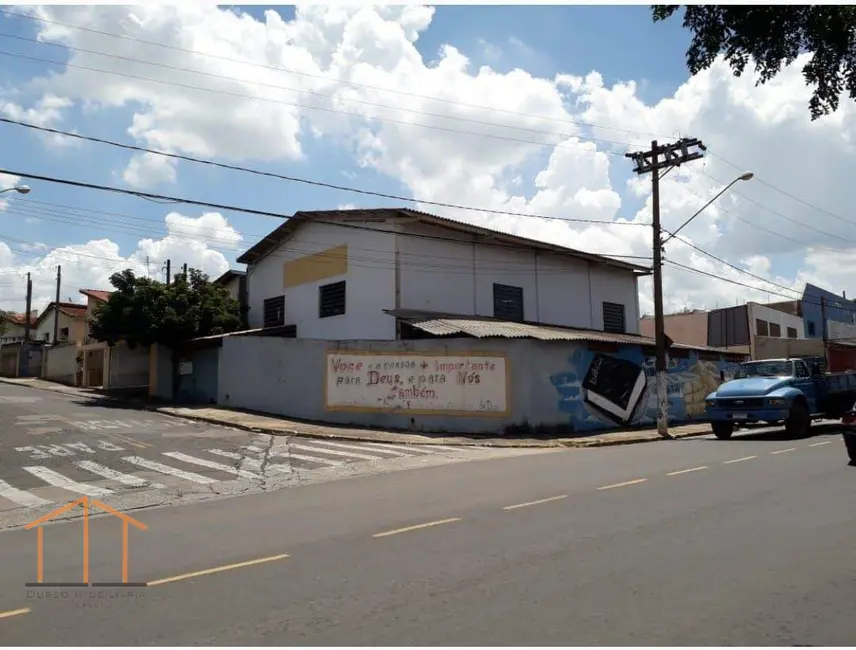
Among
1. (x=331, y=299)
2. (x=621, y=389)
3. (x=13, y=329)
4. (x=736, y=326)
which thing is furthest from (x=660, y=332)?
(x=13, y=329)

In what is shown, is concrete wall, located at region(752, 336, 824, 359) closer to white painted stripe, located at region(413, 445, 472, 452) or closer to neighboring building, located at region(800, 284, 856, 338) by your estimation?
neighboring building, located at region(800, 284, 856, 338)

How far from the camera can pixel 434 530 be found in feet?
24.0

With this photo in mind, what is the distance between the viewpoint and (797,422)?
17.3m

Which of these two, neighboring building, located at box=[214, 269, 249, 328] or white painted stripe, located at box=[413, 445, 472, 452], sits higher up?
neighboring building, located at box=[214, 269, 249, 328]

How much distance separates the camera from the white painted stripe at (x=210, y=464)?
12.8 m

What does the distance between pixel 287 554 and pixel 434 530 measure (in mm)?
1679

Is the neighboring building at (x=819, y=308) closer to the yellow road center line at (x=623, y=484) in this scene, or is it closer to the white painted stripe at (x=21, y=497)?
the yellow road center line at (x=623, y=484)

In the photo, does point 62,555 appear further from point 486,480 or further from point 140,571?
point 486,480

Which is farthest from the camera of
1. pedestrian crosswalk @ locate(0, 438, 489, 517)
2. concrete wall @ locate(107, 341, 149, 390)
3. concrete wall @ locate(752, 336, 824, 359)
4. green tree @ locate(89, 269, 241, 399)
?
concrete wall @ locate(752, 336, 824, 359)

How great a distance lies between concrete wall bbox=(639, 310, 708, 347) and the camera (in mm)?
44781

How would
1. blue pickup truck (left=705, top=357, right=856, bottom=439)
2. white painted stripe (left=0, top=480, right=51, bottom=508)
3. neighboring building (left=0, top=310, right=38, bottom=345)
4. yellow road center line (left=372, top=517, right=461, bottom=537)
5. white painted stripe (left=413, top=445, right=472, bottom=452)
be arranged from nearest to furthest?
yellow road center line (left=372, top=517, right=461, bottom=537) → white painted stripe (left=0, top=480, right=51, bottom=508) → white painted stripe (left=413, top=445, right=472, bottom=452) → blue pickup truck (left=705, top=357, right=856, bottom=439) → neighboring building (left=0, top=310, right=38, bottom=345)

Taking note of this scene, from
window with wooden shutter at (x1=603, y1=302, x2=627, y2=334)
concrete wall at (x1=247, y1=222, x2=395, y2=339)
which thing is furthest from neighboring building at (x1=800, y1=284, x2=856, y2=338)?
concrete wall at (x1=247, y1=222, x2=395, y2=339)

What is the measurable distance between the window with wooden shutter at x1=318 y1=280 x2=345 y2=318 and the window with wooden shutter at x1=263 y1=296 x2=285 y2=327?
122 inches

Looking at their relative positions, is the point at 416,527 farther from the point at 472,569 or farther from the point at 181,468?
the point at 181,468
